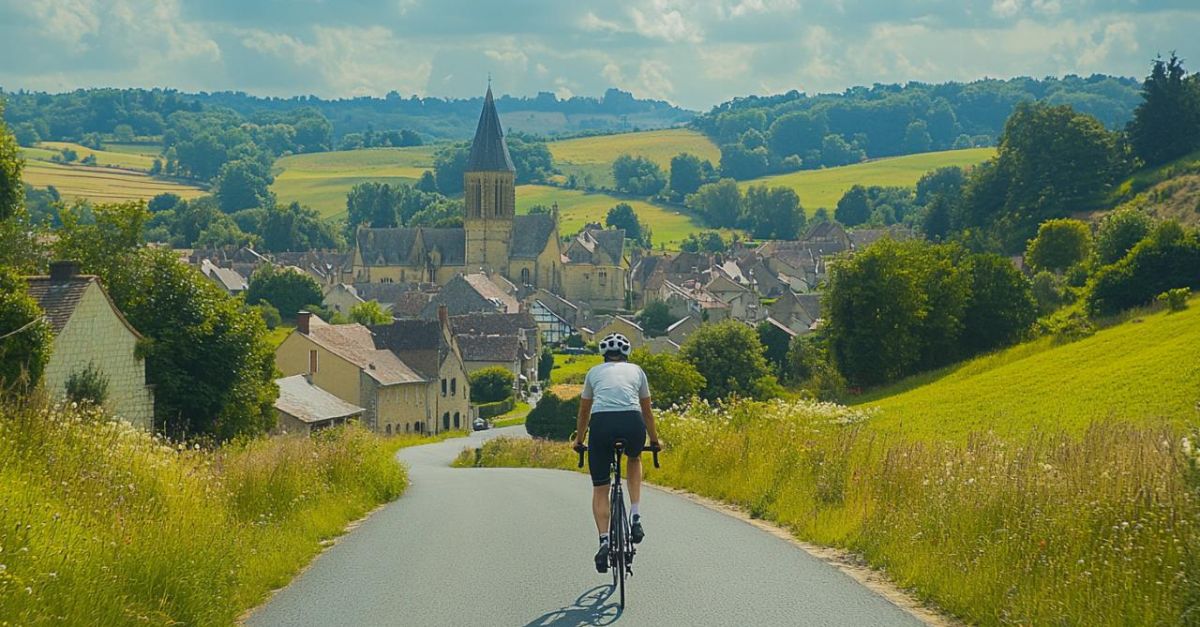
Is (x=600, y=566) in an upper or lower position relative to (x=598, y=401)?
lower

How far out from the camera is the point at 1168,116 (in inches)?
3841

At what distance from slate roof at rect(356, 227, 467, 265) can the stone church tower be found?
3.58 meters

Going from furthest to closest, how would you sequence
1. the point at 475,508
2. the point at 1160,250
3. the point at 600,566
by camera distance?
the point at 1160,250 → the point at 475,508 → the point at 600,566

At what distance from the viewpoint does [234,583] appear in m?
10.9

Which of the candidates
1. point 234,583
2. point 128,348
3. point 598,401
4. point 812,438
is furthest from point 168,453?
point 128,348

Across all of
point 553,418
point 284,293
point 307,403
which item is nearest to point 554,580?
point 307,403

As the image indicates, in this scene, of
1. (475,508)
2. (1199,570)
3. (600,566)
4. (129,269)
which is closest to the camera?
(1199,570)

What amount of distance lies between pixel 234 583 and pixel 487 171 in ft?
444

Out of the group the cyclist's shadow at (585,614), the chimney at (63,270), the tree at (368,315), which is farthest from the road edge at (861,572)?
the tree at (368,315)

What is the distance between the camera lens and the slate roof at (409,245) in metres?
154

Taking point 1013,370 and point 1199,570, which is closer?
point 1199,570

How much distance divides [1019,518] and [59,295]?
77.9ft

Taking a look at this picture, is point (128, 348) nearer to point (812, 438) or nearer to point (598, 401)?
point (812, 438)

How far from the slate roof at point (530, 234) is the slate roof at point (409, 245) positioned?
591 centimetres
